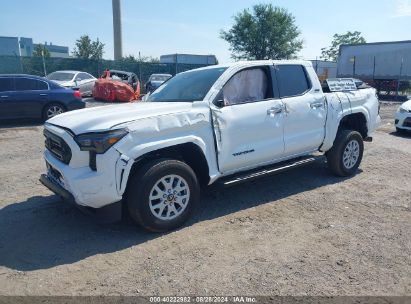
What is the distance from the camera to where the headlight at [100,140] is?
3.56 meters

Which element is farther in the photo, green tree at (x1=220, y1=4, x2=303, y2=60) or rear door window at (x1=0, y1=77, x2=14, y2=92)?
green tree at (x1=220, y1=4, x2=303, y2=60)

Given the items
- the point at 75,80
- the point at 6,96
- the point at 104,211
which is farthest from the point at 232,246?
the point at 75,80

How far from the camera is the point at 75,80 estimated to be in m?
17.9

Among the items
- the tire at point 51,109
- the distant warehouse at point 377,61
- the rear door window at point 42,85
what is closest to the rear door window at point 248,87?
the tire at point 51,109

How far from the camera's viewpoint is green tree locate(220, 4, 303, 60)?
4791 cm

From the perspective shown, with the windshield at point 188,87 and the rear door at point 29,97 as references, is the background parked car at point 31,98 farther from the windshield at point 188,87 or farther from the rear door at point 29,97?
the windshield at point 188,87

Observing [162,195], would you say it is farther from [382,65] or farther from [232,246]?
[382,65]

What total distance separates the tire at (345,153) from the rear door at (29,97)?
29.4 ft

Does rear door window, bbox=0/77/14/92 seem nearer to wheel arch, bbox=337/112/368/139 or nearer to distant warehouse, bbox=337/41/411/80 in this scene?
wheel arch, bbox=337/112/368/139

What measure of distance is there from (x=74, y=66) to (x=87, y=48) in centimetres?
3207

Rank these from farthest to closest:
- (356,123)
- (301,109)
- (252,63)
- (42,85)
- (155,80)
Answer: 1. (155,80)
2. (42,85)
3. (356,123)
4. (301,109)
5. (252,63)

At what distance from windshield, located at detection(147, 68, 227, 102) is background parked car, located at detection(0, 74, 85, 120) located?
7285 millimetres

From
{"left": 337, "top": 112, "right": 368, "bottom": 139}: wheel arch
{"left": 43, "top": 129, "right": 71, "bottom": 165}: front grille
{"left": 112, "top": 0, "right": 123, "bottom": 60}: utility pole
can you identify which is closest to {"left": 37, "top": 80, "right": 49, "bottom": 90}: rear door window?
{"left": 43, "top": 129, "right": 71, "bottom": 165}: front grille

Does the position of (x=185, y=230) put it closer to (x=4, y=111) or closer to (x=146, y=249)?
(x=146, y=249)
